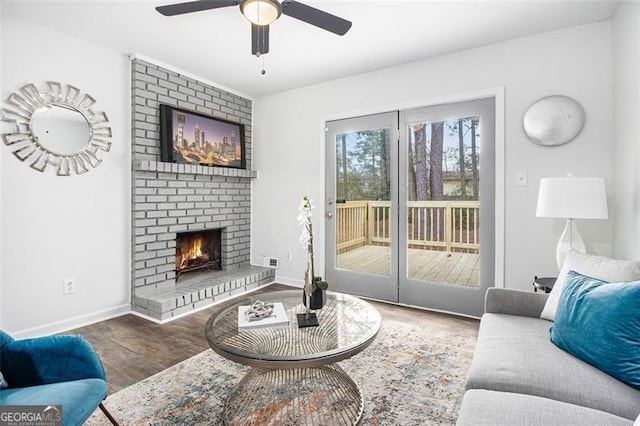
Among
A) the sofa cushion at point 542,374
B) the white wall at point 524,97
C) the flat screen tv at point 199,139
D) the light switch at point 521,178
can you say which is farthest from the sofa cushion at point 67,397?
the light switch at point 521,178

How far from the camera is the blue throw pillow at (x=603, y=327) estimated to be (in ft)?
3.95

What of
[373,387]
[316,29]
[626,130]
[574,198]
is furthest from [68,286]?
[626,130]

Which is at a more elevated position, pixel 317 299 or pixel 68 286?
pixel 317 299

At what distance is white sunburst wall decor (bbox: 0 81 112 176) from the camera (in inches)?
97.1

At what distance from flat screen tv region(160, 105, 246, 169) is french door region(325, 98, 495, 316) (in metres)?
1.20

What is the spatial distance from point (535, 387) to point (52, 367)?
183cm

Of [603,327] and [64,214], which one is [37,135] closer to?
[64,214]

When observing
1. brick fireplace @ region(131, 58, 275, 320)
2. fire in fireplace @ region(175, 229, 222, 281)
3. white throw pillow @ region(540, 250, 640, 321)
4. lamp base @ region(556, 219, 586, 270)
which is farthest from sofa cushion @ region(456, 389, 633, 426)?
fire in fireplace @ region(175, 229, 222, 281)

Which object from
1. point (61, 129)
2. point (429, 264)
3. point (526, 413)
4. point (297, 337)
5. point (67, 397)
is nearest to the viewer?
point (526, 413)

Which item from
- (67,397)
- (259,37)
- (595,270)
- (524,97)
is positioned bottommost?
(67,397)

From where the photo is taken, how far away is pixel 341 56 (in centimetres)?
313

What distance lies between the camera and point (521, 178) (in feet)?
9.16

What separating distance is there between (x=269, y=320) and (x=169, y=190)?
229 cm

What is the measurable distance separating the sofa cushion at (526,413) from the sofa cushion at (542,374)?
0.09 metres
